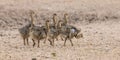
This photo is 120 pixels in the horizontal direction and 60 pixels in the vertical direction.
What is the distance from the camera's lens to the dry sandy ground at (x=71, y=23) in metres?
14.9

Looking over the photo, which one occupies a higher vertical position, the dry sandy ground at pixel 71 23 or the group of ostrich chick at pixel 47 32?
the group of ostrich chick at pixel 47 32

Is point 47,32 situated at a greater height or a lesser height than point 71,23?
greater

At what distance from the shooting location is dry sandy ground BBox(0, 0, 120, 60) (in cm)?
1491

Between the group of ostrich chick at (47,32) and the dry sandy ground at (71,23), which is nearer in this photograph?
the dry sandy ground at (71,23)

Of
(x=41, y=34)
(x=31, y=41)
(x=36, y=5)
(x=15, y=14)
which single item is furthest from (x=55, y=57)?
(x=36, y=5)

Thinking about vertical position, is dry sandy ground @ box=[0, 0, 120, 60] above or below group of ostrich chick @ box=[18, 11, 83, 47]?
below

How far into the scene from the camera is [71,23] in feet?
75.1

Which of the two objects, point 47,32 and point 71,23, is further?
point 71,23

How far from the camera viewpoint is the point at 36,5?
81.4 ft

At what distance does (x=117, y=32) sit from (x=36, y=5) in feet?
19.4

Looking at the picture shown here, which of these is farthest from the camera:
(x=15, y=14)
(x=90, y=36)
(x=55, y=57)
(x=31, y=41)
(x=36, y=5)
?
(x=36, y=5)

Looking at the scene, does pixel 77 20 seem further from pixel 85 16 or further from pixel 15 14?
pixel 15 14

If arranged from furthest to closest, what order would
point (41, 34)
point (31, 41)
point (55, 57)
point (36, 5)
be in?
point (36, 5), point (31, 41), point (41, 34), point (55, 57)

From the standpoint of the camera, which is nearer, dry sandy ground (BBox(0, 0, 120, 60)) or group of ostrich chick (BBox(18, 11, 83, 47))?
dry sandy ground (BBox(0, 0, 120, 60))
